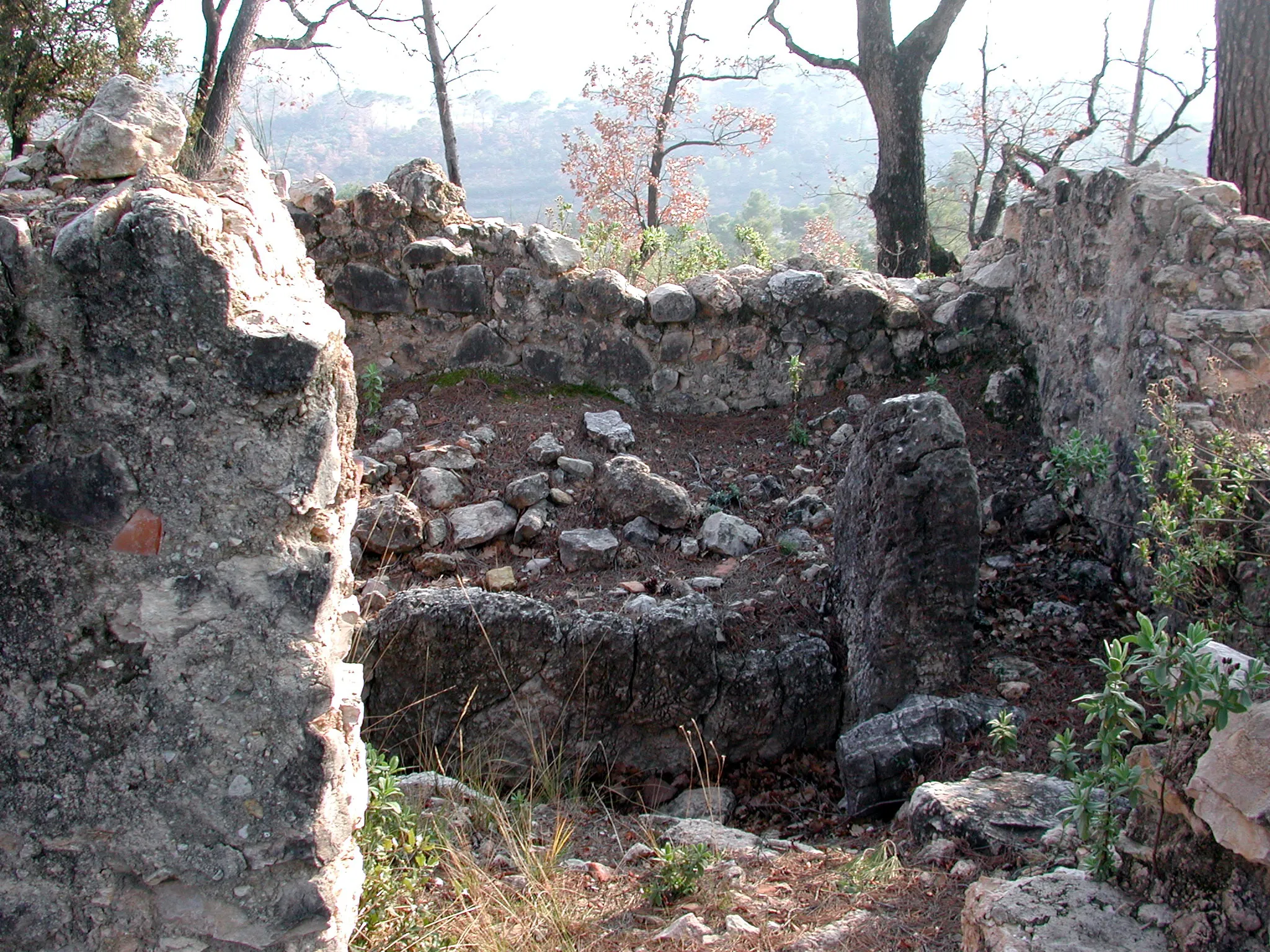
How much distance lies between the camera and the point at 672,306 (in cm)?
607

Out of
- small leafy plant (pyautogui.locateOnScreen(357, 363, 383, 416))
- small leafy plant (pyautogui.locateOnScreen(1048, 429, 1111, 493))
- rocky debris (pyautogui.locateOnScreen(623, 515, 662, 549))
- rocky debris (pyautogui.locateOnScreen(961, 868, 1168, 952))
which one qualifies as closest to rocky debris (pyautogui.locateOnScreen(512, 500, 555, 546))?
rocky debris (pyautogui.locateOnScreen(623, 515, 662, 549))

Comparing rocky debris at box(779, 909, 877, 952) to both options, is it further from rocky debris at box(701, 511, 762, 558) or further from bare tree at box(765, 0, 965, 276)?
bare tree at box(765, 0, 965, 276)

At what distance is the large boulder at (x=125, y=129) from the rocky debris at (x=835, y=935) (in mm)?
2883

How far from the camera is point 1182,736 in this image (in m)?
2.04

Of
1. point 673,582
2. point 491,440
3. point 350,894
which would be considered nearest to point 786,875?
point 350,894

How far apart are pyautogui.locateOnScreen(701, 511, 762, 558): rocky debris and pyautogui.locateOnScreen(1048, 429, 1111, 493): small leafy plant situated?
1.55 meters

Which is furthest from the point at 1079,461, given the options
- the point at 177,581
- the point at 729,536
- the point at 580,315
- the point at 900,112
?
the point at 900,112

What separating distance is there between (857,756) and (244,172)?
280 cm

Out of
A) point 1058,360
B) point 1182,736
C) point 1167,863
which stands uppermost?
point 1058,360

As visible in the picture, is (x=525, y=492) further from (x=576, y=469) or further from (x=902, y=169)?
(x=902, y=169)

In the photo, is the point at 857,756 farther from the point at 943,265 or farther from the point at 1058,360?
the point at 943,265

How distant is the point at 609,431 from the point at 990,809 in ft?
10.7

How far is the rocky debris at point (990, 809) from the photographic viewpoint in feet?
9.03

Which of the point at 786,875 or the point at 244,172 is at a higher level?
the point at 244,172
